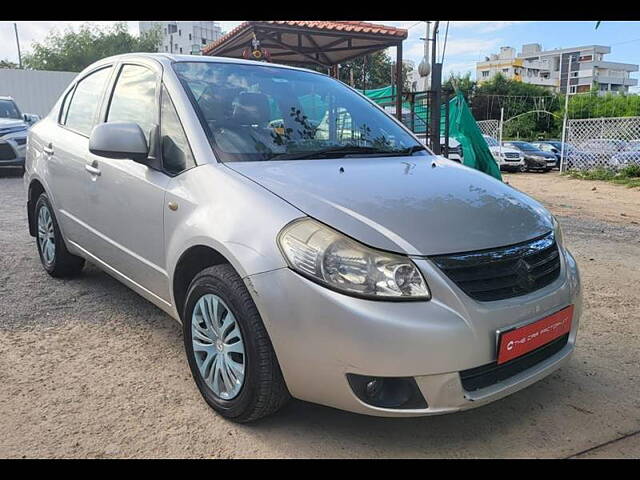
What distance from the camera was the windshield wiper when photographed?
2.77m

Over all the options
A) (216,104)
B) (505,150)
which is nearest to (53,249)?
(216,104)

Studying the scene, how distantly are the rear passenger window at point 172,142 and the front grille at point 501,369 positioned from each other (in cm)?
157

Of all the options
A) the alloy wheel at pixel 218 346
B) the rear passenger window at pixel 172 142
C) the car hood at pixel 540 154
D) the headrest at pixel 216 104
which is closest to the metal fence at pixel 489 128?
the car hood at pixel 540 154

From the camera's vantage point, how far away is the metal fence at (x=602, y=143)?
15.7 metres

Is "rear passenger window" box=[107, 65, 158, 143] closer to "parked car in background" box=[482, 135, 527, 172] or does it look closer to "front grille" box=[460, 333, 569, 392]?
"front grille" box=[460, 333, 569, 392]

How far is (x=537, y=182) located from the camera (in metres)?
15.1

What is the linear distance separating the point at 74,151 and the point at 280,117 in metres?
1.52

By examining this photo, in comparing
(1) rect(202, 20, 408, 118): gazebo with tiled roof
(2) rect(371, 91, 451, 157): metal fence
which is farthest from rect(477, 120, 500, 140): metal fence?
(1) rect(202, 20, 408, 118): gazebo with tiled roof

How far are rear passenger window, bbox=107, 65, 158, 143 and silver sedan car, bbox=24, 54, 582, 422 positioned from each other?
0.01 meters

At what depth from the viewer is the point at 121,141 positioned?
2.69 meters

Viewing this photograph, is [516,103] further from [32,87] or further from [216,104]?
[216,104]
